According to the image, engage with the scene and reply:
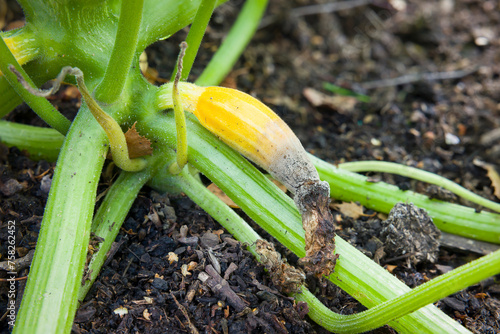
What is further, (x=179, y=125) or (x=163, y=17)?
(x=163, y=17)

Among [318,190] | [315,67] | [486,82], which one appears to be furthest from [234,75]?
[486,82]

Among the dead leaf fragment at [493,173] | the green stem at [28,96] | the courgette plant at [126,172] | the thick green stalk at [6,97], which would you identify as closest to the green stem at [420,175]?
the courgette plant at [126,172]

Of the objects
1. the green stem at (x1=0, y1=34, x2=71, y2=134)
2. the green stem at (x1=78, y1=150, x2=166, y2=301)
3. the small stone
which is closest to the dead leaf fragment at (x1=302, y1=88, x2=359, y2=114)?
the small stone

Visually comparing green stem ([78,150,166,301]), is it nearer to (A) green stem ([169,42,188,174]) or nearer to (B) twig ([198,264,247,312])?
(A) green stem ([169,42,188,174])

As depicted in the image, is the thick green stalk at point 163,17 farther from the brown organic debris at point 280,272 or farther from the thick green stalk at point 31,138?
the brown organic debris at point 280,272

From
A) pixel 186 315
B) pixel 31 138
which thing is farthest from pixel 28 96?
pixel 186 315

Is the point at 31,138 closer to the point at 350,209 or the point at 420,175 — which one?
the point at 350,209
